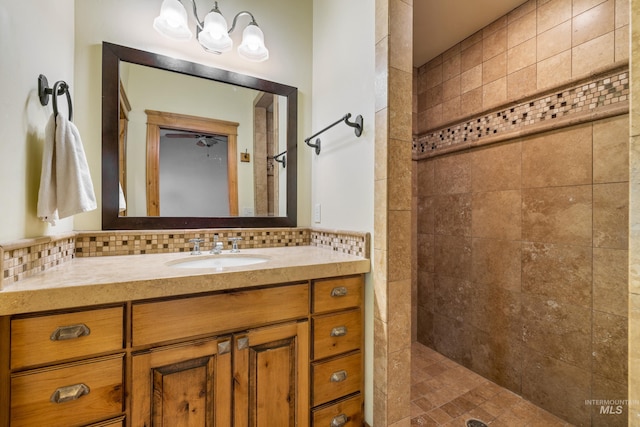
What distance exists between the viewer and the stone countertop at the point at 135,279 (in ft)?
2.39

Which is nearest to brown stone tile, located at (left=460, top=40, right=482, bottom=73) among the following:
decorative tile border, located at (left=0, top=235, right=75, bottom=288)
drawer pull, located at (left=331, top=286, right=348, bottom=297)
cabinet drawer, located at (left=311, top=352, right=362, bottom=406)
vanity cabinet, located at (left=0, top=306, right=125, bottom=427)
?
drawer pull, located at (left=331, top=286, right=348, bottom=297)

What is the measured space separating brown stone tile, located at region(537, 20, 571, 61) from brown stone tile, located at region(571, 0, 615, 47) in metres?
0.03

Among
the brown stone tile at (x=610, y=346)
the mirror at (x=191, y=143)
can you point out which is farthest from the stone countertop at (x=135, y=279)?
the brown stone tile at (x=610, y=346)

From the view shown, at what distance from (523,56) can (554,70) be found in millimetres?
235

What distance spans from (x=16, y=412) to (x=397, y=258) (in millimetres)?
1306

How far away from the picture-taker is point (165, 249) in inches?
55.3

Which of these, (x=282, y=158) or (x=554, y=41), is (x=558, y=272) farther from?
(x=282, y=158)

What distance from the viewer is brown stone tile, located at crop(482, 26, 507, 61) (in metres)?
1.79

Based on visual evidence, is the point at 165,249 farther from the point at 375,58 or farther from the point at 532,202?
the point at 532,202

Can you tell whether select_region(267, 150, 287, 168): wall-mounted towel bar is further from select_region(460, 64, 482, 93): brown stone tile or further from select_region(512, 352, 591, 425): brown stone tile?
select_region(512, 352, 591, 425): brown stone tile

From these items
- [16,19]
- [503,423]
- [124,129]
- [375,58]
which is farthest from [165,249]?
[503,423]

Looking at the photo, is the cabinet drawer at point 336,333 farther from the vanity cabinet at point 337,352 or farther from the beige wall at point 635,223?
the beige wall at point 635,223

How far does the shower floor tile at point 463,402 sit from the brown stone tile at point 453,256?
72cm

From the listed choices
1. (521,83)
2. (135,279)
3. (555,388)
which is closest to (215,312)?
(135,279)
